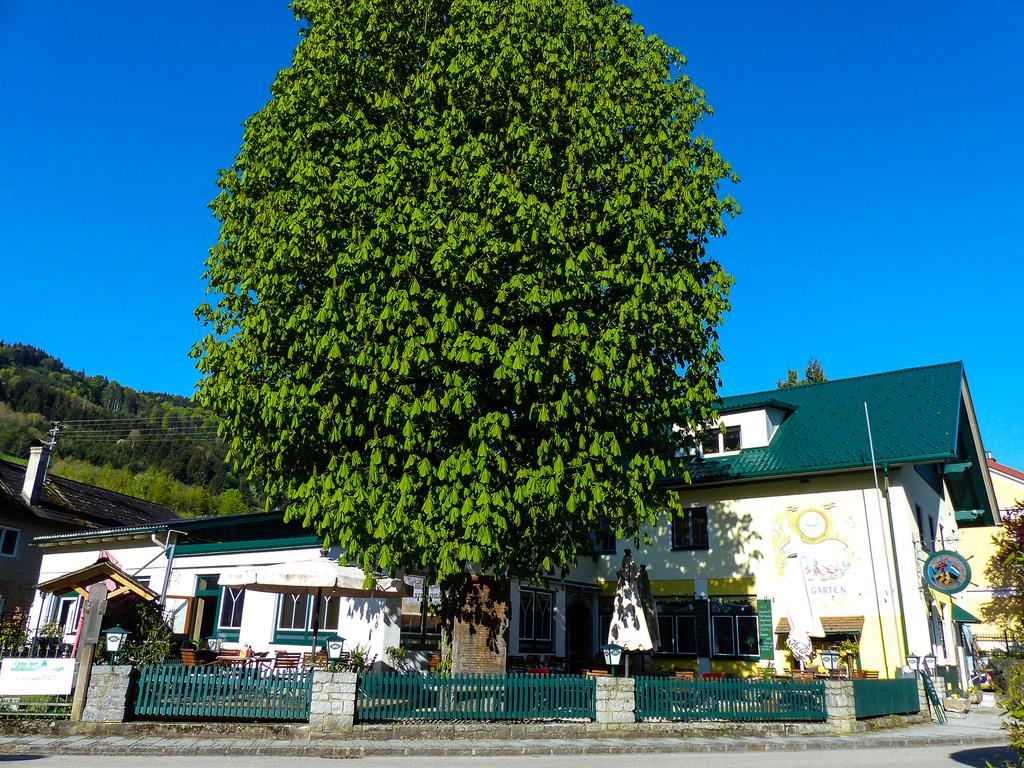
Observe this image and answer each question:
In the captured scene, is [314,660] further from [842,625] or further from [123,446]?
[123,446]

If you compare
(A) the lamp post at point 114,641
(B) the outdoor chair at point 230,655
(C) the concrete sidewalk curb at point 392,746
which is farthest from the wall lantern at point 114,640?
(B) the outdoor chair at point 230,655

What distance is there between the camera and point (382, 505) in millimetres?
13328

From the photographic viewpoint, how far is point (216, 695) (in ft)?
43.5

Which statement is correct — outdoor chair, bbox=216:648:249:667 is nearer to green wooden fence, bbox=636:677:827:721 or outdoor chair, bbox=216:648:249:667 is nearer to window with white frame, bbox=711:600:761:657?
green wooden fence, bbox=636:677:827:721

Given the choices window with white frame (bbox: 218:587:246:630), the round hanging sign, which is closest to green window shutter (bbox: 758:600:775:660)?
the round hanging sign

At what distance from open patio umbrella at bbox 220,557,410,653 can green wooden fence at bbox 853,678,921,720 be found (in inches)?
405

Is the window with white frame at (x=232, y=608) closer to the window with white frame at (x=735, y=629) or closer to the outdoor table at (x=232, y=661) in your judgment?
the outdoor table at (x=232, y=661)

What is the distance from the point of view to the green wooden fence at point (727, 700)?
1457cm

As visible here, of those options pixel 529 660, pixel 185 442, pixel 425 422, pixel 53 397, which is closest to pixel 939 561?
pixel 529 660

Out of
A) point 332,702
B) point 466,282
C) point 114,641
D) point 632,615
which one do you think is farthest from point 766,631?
point 114,641

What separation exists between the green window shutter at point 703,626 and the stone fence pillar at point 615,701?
10.1 meters

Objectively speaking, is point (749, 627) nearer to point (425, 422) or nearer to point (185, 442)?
point (425, 422)

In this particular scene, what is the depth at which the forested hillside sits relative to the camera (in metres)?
99.2

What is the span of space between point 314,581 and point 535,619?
944 centimetres
